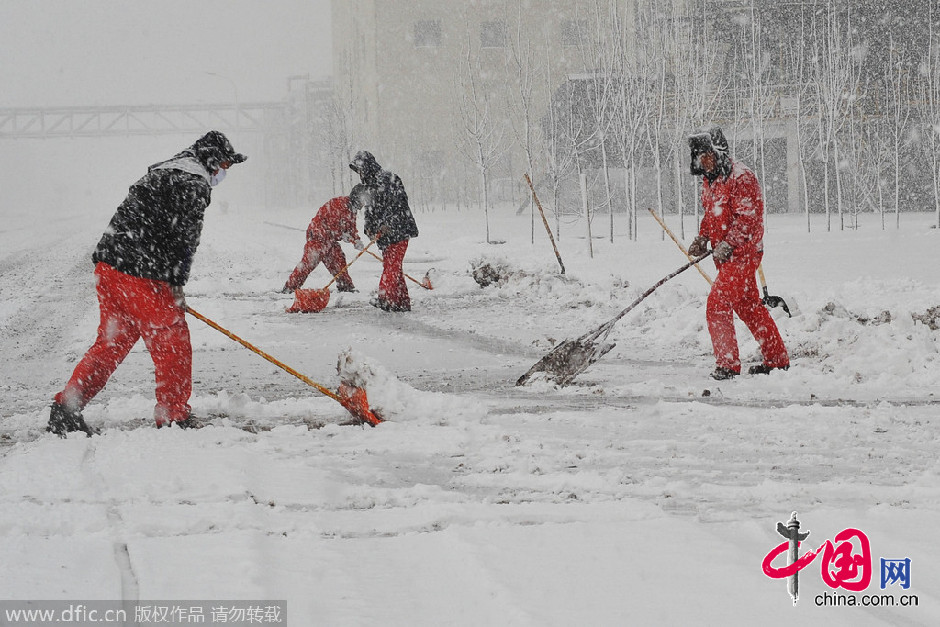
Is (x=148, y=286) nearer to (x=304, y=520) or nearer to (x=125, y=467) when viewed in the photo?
(x=125, y=467)

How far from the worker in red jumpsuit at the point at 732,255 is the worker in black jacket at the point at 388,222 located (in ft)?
13.6

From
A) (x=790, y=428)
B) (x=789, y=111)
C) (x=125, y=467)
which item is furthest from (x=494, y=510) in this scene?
(x=789, y=111)

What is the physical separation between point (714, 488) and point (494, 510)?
92 centimetres

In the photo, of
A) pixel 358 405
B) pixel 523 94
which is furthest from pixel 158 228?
pixel 523 94

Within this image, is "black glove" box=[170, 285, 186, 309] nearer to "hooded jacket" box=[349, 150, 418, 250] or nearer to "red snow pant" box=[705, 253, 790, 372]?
"red snow pant" box=[705, 253, 790, 372]

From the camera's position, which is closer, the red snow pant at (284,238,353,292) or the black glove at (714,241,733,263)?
the black glove at (714,241,733,263)

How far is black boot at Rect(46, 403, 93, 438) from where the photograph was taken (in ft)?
14.7

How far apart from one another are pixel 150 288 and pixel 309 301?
5.19m

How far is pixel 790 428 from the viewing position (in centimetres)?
461

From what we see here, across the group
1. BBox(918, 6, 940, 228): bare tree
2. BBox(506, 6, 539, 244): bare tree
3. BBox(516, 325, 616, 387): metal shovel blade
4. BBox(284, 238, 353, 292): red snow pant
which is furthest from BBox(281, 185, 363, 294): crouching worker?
BBox(918, 6, 940, 228): bare tree

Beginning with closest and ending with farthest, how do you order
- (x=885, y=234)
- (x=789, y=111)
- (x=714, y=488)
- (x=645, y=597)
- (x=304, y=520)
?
(x=645, y=597) → (x=304, y=520) → (x=714, y=488) → (x=885, y=234) → (x=789, y=111)

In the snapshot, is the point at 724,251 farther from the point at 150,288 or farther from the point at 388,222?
the point at 388,222

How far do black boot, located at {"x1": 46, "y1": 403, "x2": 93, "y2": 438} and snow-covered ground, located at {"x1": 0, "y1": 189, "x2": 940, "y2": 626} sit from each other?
0.35 feet

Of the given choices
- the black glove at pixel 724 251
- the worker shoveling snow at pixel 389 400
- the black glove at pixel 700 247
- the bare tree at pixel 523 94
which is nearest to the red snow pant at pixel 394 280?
the black glove at pixel 700 247
